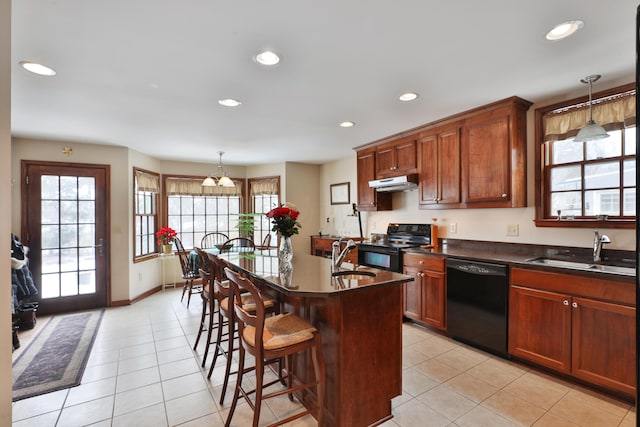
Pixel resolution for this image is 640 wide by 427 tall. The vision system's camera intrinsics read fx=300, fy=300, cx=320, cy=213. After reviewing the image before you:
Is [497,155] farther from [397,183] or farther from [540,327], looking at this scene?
[540,327]

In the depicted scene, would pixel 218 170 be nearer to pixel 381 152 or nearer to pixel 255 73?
pixel 381 152

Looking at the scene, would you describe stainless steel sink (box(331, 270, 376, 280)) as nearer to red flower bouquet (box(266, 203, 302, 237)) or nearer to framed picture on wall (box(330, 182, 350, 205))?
red flower bouquet (box(266, 203, 302, 237))

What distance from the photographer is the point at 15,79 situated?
2303 millimetres

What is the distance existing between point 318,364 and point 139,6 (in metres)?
2.16

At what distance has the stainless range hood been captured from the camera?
3793mm

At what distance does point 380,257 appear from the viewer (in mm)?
3883

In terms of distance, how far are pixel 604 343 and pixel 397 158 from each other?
2722 mm

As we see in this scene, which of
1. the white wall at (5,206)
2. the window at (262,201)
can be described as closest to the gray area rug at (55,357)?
the white wall at (5,206)

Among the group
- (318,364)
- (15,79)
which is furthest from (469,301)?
(15,79)

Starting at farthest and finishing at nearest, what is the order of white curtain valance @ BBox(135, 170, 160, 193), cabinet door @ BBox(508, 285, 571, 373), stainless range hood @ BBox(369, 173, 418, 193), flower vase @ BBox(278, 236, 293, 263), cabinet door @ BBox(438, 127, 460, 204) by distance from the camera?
white curtain valance @ BBox(135, 170, 160, 193) → stainless range hood @ BBox(369, 173, 418, 193) → cabinet door @ BBox(438, 127, 460, 204) → flower vase @ BBox(278, 236, 293, 263) → cabinet door @ BBox(508, 285, 571, 373)

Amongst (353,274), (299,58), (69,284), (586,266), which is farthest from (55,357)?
(586,266)

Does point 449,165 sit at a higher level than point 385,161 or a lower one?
lower

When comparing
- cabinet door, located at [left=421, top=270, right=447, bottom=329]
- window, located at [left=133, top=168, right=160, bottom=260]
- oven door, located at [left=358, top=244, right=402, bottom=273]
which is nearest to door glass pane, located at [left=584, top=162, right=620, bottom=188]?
cabinet door, located at [left=421, top=270, right=447, bottom=329]

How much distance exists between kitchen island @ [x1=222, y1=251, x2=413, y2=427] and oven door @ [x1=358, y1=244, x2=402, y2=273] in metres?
1.62
